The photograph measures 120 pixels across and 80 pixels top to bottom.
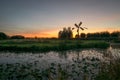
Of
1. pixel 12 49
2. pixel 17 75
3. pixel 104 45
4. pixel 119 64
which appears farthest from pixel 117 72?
pixel 104 45

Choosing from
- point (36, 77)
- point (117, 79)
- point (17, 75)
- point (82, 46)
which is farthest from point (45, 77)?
point (82, 46)

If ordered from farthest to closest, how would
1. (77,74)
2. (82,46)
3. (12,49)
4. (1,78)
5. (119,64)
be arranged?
(82,46) → (12,49) → (77,74) → (1,78) → (119,64)

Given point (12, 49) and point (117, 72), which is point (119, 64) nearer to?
point (117, 72)

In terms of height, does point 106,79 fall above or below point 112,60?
below

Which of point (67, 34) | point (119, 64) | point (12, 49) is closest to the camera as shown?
point (119, 64)

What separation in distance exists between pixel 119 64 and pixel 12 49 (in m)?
35.1

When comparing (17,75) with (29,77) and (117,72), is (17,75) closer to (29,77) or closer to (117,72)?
(29,77)

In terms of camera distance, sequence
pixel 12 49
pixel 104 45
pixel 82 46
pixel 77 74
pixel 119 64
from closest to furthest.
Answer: pixel 119 64 → pixel 77 74 → pixel 12 49 → pixel 82 46 → pixel 104 45

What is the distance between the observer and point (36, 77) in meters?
14.1

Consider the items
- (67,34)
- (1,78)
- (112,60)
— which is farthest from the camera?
(67,34)

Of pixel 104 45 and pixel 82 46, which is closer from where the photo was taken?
pixel 82 46

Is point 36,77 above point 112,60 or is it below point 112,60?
below

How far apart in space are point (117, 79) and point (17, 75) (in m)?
8.59

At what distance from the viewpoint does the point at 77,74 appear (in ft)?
50.4
